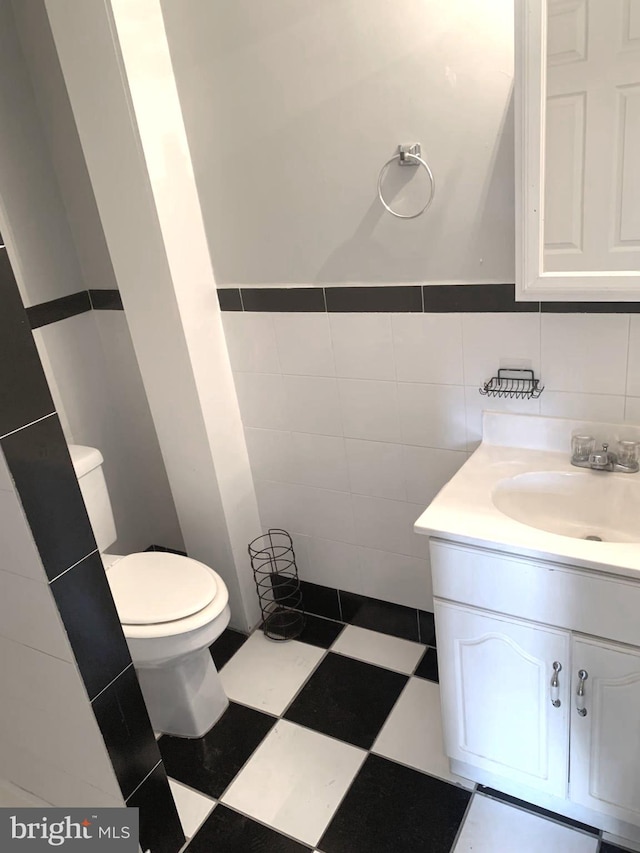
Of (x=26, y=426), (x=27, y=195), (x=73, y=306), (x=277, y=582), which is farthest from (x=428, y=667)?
(x=27, y=195)

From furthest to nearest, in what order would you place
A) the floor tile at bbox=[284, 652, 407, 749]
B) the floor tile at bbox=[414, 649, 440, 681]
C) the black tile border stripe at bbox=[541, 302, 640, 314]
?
the floor tile at bbox=[414, 649, 440, 681] → the floor tile at bbox=[284, 652, 407, 749] → the black tile border stripe at bbox=[541, 302, 640, 314]

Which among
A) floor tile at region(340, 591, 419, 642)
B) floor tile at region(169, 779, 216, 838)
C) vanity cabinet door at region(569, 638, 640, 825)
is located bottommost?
floor tile at region(169, 779, 216, 838)

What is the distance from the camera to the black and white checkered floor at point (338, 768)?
Answer: 1615mm

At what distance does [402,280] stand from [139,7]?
0.99 meters

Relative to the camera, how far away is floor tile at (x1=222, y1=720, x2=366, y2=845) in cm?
170

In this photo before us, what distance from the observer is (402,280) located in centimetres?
177

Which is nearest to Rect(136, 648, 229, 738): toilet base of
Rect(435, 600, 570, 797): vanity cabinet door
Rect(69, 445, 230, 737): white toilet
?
Rect(69, 445, 230, 737): white toilet

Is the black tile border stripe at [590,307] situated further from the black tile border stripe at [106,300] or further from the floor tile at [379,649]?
the black tile border stripe at [106,300]

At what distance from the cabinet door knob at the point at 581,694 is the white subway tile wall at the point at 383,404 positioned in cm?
59

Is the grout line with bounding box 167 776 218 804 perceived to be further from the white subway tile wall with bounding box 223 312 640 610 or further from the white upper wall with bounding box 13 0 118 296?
the white upper wall with bounding box 13 0 118 296

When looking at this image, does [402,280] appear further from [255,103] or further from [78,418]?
[78,418]

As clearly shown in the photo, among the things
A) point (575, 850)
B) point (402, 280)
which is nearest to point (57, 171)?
point (402, 280)

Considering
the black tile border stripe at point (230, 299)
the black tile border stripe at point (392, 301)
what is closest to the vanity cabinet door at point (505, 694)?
the black tile border stripe at point (392, 301)

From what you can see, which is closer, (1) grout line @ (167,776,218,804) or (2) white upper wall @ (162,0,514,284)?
(2) white upper wall @ (162,0,514,284)
